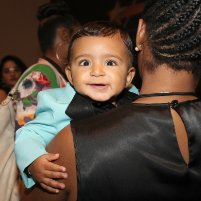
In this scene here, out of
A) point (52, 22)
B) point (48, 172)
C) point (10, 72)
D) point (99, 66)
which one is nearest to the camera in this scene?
point (48, 172)

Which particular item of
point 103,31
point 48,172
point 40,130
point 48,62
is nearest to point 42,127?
point 40,130

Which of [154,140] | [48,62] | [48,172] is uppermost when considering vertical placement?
[48,62]

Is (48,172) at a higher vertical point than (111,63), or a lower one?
lower

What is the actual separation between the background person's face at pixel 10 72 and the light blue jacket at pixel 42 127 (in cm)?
277

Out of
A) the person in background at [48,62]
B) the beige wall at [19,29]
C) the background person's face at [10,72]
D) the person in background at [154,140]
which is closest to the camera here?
the person in background at [154,140]

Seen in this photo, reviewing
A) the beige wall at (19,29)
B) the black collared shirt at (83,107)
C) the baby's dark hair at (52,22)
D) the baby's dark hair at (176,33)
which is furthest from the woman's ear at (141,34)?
the beige wall at (19,29)

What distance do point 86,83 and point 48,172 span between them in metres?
0.40

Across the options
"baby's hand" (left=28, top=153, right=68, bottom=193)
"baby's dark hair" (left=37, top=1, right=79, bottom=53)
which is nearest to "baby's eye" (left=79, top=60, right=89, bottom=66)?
"baby's hand" (left=28, top=153, right=68, bottom=193)

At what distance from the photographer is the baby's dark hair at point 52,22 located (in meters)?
2.26

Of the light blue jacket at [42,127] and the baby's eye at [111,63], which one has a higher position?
the baby's eye at [111,63]

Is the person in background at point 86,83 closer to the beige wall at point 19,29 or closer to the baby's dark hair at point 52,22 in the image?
the baby's dark hair at point 52,22

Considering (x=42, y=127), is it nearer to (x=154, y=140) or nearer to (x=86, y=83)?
(x=86, y=83)

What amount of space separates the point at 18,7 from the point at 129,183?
4350 millimetres

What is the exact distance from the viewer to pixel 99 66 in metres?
1.34
